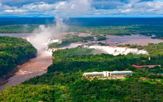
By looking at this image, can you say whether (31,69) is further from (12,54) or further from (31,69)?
(12,54)

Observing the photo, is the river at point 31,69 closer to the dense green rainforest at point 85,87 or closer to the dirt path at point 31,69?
the dirt path at point 31,69

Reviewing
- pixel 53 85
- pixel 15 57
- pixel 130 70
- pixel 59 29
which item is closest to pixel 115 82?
pixel 53 85

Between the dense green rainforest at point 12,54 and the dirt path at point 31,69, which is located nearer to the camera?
the dirt path at point 31,69

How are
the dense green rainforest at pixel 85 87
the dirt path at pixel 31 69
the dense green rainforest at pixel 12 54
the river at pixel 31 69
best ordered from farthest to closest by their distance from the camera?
the dense green rainforest at pixel 12 54, the dirt path at pixel 31 69, the river at pixel 31 69, the dense green rainforest at pixel 85 87

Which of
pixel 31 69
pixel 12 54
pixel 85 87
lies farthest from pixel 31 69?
pixel 85 87

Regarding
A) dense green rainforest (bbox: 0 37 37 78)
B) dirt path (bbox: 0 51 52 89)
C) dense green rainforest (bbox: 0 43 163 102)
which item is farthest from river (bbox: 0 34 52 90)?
dense green rainforest (bbox: 0 43 163 102)

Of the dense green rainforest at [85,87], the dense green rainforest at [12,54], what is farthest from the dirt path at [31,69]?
the dense green rainforest at [85,87]
